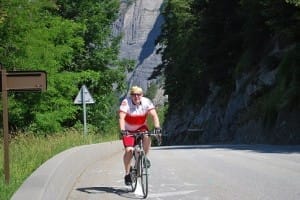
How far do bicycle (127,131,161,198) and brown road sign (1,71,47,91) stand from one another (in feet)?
5.59

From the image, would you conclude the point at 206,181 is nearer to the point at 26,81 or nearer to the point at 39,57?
the point at 26,81

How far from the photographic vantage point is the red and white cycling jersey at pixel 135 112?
1029cm

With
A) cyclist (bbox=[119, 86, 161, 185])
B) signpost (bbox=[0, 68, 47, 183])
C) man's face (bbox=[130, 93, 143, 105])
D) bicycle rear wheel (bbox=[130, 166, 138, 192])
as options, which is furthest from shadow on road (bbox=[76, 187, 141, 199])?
signpost (bbox=[0, 68, 47, 183])

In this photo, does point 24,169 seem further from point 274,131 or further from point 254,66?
point 254,66

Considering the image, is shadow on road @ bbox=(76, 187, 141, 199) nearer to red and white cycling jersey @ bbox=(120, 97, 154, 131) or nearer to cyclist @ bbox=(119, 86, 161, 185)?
cyclist @ bbox=(119, 86, 161, 185)

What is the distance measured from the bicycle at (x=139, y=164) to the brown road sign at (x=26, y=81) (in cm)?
170

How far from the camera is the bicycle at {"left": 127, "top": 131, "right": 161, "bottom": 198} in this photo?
10148 mm

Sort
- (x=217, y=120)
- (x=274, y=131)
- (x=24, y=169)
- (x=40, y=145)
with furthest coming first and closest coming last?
(x=217, y=120)
(x=274, y=131)
(x=40, y=145)
(x=24, y=169)

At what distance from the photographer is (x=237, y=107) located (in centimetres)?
4906

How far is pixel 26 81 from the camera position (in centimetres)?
1027

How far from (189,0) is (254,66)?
25.9m

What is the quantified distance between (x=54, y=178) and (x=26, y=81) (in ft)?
6.34

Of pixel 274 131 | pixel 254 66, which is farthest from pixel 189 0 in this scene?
pixel 274 131

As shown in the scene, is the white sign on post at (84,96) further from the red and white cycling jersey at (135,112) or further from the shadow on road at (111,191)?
the red and white cycling jersey at (135,112)
